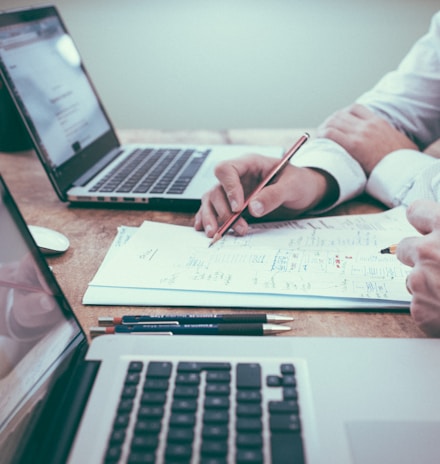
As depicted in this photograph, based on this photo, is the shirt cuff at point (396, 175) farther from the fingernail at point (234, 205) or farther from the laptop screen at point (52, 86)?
the laptop screen at point (52, 86)

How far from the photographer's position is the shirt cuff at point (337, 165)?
76 centimetres

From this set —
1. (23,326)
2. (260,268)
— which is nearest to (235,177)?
(260,268)

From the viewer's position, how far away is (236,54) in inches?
68.1

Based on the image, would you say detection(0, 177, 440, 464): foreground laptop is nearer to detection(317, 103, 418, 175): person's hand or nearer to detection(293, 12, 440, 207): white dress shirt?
detection(293, 12, 440, 207): white dress shirt

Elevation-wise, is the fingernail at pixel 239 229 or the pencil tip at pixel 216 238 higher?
the pencil tip at pixel 216 238

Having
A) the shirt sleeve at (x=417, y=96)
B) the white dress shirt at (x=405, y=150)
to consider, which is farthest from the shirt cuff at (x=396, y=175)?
the shirt sleeve at (x=417, y=96)

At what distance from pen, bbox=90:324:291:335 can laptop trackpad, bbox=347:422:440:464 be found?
0.14 meters

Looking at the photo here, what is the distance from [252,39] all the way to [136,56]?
0.42m

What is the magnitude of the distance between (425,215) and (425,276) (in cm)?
8

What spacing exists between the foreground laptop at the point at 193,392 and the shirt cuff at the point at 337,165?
1.22 ft

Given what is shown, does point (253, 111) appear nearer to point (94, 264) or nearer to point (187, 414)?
point (94, 264)

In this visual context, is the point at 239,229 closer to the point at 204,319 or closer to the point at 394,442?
the point at 204,319

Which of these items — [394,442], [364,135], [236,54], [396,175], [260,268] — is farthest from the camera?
[236,54]

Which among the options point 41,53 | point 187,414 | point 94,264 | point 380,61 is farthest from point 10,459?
point 380,61
